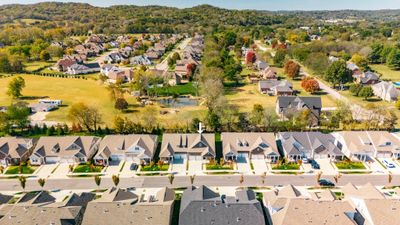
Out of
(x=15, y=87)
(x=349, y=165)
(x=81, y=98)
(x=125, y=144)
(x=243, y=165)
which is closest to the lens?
(x=349, y=165)

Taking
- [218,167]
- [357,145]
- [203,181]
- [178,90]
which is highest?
[178,90]

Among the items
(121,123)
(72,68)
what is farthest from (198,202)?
(72,68)

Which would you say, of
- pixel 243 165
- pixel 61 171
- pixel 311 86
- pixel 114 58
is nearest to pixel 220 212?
pixel 243 165

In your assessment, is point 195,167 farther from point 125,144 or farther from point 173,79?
point 173,79

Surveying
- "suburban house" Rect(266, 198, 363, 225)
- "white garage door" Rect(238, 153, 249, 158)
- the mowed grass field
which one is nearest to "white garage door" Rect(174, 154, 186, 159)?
"white garage door" Rect(238, 153, 249, 158)

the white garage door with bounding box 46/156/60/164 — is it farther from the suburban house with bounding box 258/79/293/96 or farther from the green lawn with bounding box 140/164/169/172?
the suburban house with bounding box 258/79/293/96

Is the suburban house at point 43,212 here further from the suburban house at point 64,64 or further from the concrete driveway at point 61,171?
the suburban house at point 64,64
